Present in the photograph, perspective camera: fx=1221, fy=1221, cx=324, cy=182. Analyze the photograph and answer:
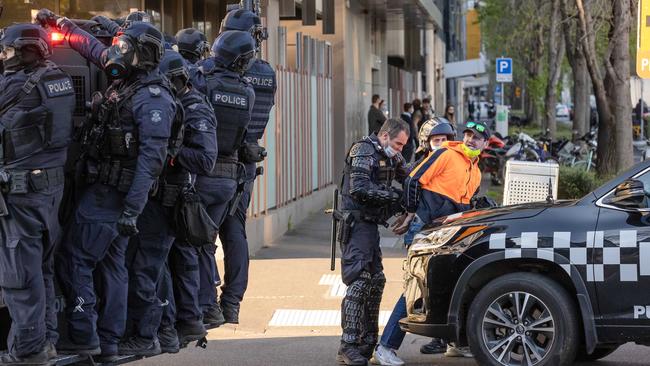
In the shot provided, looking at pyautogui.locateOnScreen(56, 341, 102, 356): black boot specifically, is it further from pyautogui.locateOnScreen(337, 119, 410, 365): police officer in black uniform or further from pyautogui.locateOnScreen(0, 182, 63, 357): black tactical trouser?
pyautogui.locateOnScreen(337, 119, 410, 365): police officer in black uniform

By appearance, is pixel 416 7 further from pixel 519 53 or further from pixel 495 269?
pixel 519 53

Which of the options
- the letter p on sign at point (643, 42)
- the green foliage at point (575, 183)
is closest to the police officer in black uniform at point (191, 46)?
the letter p on sign at point (643, 42)

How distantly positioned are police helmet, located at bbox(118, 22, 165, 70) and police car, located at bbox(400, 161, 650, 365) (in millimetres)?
2443

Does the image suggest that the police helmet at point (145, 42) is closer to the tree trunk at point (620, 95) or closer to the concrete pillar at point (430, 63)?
the tree trunk at point (620, 95)

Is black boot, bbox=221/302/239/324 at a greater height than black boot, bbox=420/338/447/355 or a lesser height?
greater

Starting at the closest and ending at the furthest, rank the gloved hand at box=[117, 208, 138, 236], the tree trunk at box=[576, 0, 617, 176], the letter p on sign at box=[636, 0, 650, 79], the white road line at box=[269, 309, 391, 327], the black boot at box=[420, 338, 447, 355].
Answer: the gloved hand at box=[117, 208, 138, 236]
the black boot at box=[420, 338, 447, 355]
the white road line at box=[269, 309, 391, 327]
the letter p on sign at box=[636, 0, 650, 79]
the tree trunk at box=[576, 0, 617, 176]

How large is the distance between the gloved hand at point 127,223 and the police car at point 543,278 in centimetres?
235

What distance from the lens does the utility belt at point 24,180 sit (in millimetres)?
6535

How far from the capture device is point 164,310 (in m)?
7.60

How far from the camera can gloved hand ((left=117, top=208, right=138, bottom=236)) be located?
6750mm

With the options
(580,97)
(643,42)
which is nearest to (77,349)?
(643,42)

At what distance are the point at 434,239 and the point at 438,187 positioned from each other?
64 centimetres

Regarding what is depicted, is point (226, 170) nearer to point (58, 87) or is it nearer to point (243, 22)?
point (243, 22)

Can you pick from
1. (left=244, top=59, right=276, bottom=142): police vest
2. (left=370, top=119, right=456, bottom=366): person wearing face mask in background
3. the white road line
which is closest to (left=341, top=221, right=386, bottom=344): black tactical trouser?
(left=370, top=119, right=456, bottom=366): person wearing face mask in background
